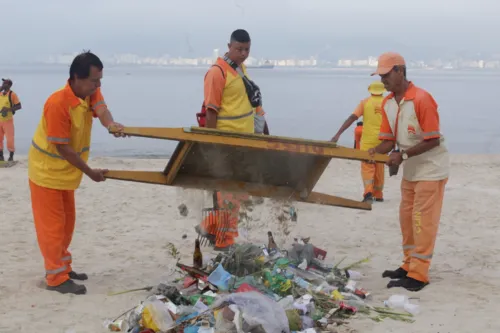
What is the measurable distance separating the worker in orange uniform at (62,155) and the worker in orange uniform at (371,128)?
472 centimetres

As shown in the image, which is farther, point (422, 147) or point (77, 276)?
point (77, 276)

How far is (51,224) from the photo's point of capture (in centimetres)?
570

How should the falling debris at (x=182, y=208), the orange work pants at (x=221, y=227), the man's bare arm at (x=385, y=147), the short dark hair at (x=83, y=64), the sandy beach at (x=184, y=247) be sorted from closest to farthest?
the sandy beach at (x=184, y=247)
the short dark hair at (x=83, y=64)
the man's bare arm at (x=385, y=147)
the falling debris at (x=182, y=208)
the orange work pants at (x=221, y=227)

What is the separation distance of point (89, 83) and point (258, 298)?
223 cm

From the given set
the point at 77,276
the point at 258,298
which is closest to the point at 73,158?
the point at 77,276

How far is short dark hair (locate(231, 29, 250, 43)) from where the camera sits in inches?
262

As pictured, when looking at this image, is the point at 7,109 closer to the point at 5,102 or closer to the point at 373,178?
the point at 5,102

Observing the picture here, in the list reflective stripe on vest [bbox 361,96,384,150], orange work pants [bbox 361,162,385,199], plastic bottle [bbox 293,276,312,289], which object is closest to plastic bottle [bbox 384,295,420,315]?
plastic bottle [bbox 293,276,312,289]

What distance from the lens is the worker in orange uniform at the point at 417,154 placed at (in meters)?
5.67

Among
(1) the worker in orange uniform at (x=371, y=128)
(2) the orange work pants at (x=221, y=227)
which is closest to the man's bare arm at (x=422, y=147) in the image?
(2) the orange work pants at (x=221, y=227)

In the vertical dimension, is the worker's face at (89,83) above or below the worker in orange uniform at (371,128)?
above

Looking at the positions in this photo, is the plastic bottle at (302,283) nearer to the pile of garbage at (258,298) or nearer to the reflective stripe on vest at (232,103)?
the pile of garbage at (258,298)

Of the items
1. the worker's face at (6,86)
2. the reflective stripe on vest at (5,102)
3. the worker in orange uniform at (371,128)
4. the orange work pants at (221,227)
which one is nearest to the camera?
the orange work pants at (221,227)

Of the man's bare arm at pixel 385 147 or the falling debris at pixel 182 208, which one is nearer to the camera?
the man's bare arm at pixel 385 147
